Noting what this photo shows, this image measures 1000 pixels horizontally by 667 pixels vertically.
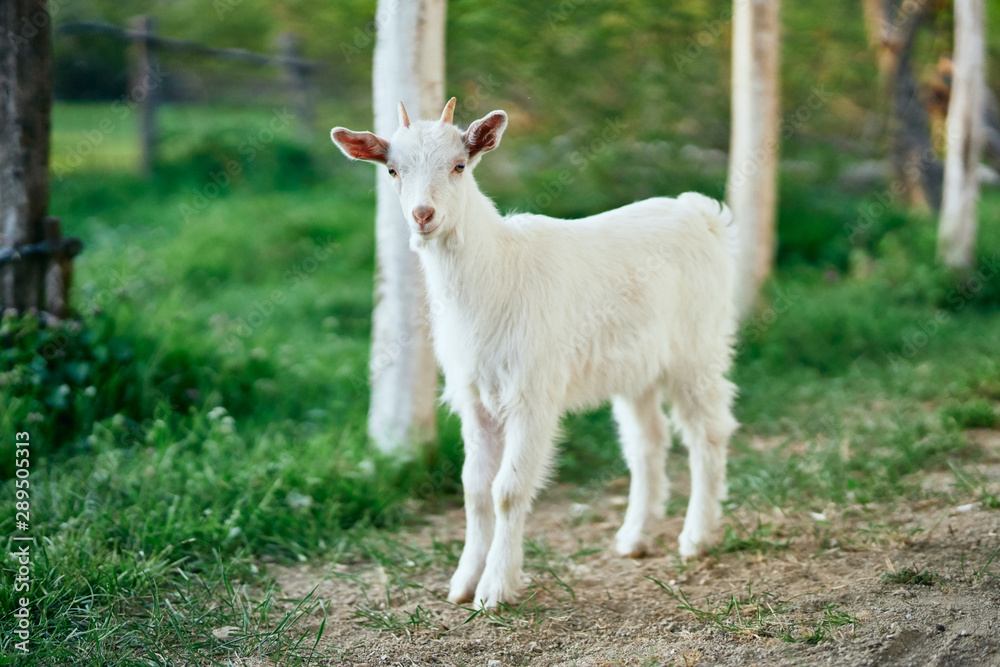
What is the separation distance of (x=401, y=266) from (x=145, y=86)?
8174mm

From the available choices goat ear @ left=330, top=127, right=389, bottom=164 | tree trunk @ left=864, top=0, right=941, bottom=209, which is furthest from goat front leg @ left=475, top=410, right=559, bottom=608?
tree trunk @ left=864, top=0, right=941, bottom=209

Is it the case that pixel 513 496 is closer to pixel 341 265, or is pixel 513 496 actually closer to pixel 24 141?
pixel 24 141

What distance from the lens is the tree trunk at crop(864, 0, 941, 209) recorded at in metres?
11.4

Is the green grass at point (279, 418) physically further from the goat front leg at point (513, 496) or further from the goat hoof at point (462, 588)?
the goat hoof at point (462, 588)

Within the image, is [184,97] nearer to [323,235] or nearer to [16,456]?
[323,235]

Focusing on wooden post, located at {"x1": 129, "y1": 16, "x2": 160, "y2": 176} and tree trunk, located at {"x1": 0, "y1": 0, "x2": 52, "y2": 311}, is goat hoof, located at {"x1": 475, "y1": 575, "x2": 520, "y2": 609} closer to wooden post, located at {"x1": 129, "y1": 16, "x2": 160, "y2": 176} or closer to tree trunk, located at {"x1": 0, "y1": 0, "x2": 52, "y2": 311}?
tree trunk, located at {"x1": 0, "y1": 0, "x2": 52, "y2": 311}

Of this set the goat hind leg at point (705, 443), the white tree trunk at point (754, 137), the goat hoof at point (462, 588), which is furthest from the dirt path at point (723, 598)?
the white tree trunk at point (754, 137)

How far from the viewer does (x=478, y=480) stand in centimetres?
421

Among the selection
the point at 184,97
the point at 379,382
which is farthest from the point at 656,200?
the point at 184,97

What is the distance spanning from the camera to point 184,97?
14352 millimetres

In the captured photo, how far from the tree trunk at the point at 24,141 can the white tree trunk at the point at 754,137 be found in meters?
5.71

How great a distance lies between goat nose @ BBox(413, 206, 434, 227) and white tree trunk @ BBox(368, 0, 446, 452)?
5.00 feet

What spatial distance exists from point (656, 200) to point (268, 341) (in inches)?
137

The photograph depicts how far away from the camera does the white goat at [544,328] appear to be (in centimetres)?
386
